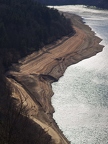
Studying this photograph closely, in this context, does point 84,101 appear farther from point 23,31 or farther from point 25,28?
point 25,28

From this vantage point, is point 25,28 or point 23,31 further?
point 25,28

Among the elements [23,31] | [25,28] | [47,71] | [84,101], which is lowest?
[84,101]

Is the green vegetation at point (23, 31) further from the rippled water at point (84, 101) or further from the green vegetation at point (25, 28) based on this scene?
the rippled water at point (84, 101)

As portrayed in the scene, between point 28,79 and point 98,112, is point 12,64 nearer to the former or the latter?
point 28,79

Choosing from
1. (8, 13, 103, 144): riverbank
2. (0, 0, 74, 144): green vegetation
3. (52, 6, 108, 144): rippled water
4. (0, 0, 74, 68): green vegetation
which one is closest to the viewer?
(52, 6, 108, 144): rippled water

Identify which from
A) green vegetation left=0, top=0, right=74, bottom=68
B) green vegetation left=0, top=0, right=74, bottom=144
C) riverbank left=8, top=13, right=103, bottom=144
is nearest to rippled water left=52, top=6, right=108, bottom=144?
riverbank left=8, top=13, right=103, bottom=144

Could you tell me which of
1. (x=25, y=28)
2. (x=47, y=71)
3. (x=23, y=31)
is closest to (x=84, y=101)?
(x=47, y=71)

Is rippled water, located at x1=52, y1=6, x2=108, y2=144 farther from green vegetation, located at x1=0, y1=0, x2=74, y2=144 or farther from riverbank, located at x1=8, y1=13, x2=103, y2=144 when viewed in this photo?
green vegetation, located at x1=0, y1=0, x2=74, y2=144
